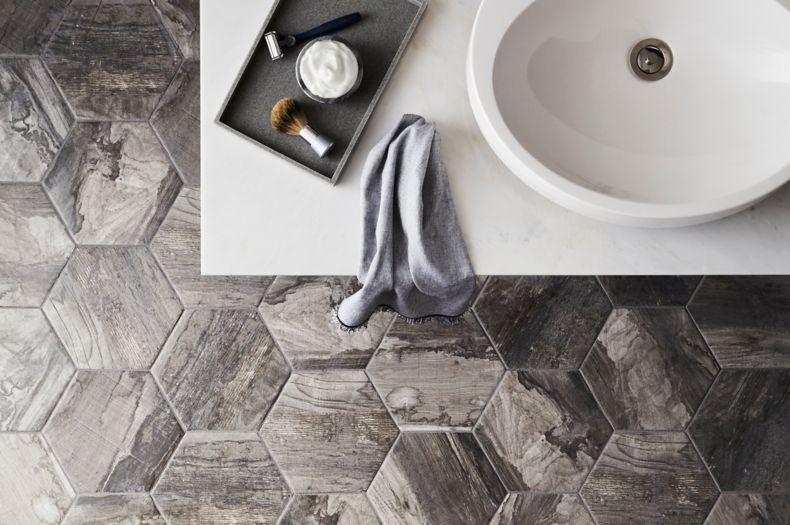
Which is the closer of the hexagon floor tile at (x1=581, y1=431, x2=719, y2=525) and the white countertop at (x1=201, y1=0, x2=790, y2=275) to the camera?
the white countertop at (x1=201, y1=0, x2=790, y2=275)

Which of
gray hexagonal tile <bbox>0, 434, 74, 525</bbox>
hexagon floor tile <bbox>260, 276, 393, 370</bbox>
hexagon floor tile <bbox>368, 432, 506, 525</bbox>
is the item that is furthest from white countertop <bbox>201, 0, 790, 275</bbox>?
gray hexagonal tile <bbox>0, 434, 74, 525</bbox>

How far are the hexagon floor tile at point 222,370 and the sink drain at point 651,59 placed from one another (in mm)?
957

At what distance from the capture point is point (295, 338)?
1476 mm

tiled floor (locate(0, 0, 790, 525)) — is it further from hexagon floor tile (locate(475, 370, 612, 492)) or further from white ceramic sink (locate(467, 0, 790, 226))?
white ceramic sink (locate(467, 0, 790, 226))

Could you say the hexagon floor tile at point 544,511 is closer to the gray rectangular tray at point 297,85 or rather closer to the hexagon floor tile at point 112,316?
the hexagon floor tile at point 112,316

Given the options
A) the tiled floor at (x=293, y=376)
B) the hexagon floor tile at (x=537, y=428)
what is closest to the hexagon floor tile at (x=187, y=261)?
the tiled floor at (x=293, y=376)

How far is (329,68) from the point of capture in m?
0.79

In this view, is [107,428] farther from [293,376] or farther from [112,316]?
[293,376]

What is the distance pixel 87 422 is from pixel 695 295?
4.39ft

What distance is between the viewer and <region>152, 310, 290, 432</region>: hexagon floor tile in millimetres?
1476

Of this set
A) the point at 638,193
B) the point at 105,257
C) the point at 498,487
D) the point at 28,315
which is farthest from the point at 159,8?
the point at 498,487

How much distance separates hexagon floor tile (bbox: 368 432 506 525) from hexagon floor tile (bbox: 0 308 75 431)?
720 millimetres

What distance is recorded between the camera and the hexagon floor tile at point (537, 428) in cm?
147

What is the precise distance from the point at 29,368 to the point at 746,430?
1.55 meters
